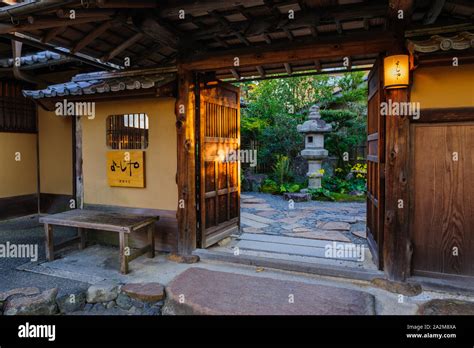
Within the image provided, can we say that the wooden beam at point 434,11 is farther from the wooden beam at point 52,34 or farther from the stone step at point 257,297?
the wooden beam at point 52,34

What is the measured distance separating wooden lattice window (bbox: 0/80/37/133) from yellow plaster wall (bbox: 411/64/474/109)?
410 inches

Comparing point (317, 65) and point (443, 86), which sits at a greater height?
point (317, 65)

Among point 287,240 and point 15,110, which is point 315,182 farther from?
point 15,110

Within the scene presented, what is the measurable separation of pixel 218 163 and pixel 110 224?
8.38 feet

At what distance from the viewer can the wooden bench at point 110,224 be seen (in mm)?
5434

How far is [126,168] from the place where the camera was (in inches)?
265

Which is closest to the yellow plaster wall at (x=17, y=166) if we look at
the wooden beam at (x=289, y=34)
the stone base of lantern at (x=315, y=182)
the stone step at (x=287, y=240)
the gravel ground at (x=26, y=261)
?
the gravel ground at (x=26, y=261)

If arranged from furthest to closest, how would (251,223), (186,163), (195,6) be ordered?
(251,223)
(186,163)
(195,6)

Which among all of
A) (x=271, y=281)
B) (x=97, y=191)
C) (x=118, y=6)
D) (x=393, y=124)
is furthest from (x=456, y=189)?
(x=97, y=191)

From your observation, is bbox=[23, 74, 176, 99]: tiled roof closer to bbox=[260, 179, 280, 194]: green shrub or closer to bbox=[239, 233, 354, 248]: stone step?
bbox=[239, 233, 354, 248]: stone step

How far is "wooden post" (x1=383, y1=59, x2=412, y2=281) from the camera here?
4.66 meters

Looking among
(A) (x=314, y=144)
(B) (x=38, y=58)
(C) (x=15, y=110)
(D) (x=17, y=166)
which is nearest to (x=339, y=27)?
(B) (x=38, y=58)

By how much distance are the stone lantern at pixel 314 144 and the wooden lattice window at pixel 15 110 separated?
9822mm

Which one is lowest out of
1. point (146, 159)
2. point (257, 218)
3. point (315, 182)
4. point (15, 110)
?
point (257, 218)
